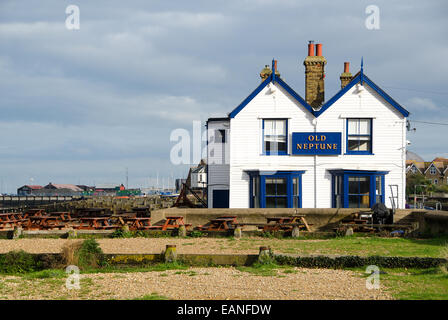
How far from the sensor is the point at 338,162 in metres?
28.6

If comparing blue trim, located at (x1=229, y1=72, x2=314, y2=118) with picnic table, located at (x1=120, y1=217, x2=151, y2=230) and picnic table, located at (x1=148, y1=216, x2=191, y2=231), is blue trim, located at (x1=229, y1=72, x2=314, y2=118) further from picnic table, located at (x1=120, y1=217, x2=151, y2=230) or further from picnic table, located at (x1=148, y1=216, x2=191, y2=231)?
picnic table, located at (x1=120, y1=217, x2=151, y2=230)

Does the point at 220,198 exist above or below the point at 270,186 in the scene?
below

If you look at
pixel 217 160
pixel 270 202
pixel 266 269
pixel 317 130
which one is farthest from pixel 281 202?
pixel 266 269

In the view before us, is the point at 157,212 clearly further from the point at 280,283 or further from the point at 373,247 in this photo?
the point at 280,283

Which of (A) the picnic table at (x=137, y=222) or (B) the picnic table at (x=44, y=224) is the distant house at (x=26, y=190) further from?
(A) the picnic table at (x=137, y=222)

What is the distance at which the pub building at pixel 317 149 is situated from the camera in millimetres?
28406

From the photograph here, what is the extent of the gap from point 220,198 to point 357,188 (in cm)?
879

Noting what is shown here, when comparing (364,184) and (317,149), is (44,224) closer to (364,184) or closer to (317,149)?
(317,149)

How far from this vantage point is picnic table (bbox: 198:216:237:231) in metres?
23.0

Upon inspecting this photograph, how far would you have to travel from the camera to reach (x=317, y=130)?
28844 millimetres

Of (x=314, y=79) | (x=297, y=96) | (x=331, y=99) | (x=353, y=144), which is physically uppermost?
(x=314, y=79)

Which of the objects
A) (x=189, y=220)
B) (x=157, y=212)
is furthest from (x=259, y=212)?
(x=157, y=212)

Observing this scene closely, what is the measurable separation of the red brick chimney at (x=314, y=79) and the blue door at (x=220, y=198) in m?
8.01

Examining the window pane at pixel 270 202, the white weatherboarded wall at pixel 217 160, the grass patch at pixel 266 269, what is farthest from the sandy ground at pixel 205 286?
the white weatherboarded wall at pixel 217 160
